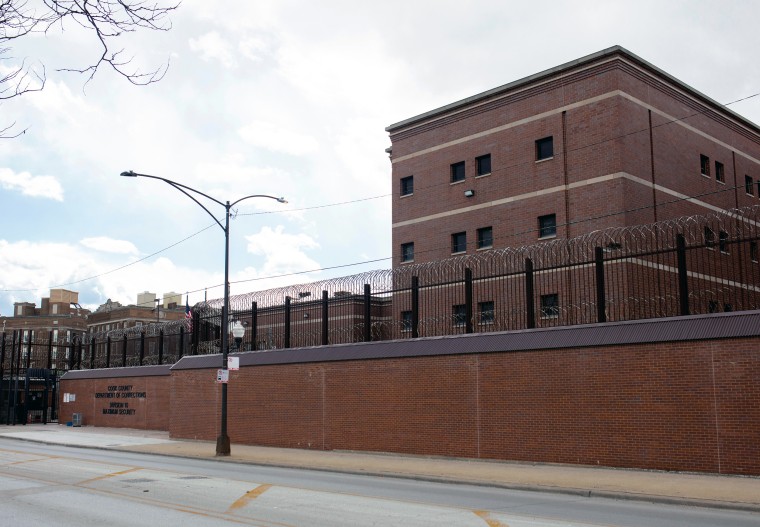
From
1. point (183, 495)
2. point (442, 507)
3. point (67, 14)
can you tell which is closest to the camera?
point (67, 14)

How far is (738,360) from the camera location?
53.9 feet

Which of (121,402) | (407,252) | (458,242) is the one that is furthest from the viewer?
(407,252)

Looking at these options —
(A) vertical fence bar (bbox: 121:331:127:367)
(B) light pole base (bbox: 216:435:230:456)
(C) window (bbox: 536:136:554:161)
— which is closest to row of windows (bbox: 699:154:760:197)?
(C) window (bbox: 536:136:554:161)

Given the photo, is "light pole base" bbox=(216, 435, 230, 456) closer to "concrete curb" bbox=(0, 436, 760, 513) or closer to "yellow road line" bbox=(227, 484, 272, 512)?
Result: "concrete curb" bbox=(0, 436, 760, 513)

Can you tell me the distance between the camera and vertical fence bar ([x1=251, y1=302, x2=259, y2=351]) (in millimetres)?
30453

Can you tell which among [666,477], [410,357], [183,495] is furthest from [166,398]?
[666,477]

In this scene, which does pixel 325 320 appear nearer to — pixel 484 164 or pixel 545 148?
pixel 545 148

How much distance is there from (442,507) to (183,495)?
5.02m

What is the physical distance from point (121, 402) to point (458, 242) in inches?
801

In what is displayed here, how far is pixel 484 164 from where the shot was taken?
1614 inches

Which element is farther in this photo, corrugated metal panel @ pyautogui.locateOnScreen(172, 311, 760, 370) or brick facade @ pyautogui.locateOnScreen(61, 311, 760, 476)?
corrugated metal panel @ pyautogui.locateOnScreen(172, 311, 760, 370)

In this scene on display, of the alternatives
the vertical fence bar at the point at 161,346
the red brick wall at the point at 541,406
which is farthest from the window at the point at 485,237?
the vertical fence bar at the point at 161,346

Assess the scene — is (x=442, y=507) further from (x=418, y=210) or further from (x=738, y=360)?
(x=418, y=210)

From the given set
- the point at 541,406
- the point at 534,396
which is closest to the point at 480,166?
the point at 534,396
